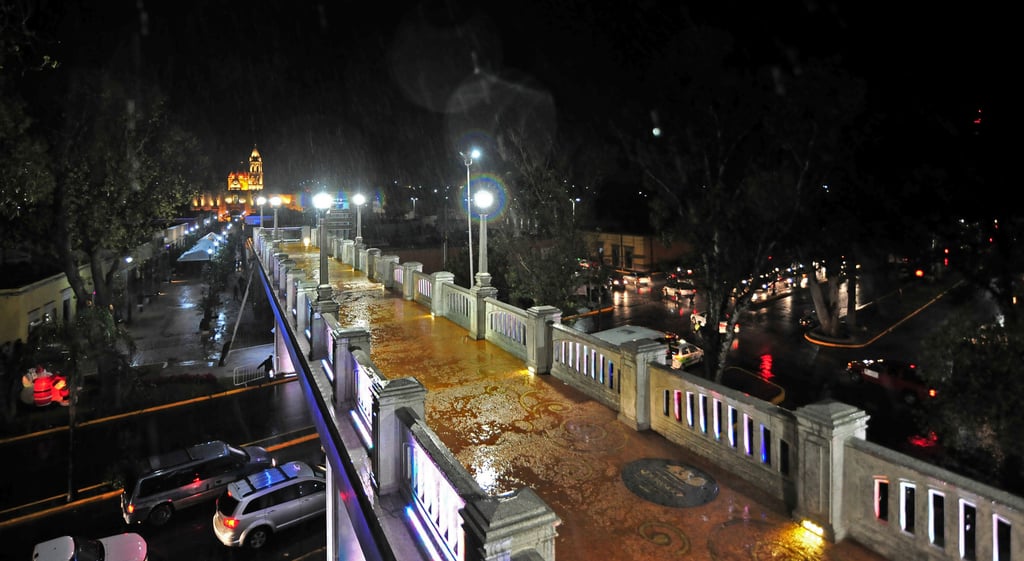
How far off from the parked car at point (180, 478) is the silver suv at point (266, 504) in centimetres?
143

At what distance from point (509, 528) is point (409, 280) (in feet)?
51.9

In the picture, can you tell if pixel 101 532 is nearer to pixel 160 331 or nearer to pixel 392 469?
pixel 392 469

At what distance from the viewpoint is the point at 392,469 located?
252 inches

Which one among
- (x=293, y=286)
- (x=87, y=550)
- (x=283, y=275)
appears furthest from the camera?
(x=283, y=275)

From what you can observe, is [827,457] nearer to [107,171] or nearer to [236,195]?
[107,171]

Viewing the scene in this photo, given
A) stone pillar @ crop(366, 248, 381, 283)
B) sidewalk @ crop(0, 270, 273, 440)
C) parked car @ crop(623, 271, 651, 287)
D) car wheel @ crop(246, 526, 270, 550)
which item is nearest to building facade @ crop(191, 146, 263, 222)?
sidewalk @ crop(0, 270, 273, 440)

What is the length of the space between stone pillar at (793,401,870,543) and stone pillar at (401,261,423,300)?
14.5m

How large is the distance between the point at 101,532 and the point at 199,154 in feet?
60.4

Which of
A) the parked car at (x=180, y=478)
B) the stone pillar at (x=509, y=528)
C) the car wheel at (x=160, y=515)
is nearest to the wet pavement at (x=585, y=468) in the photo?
the stone pillar at (x=509, y=528)

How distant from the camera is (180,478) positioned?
1736 centimetres

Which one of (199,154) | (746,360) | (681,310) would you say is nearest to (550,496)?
(746,360)

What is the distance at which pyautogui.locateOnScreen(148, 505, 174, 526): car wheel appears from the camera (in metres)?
16.5

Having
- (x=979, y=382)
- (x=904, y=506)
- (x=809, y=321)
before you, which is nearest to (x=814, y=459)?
(x=904, y=506)

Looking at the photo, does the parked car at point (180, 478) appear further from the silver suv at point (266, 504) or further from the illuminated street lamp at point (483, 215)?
the illuminated street lamp at point (483, 215)
